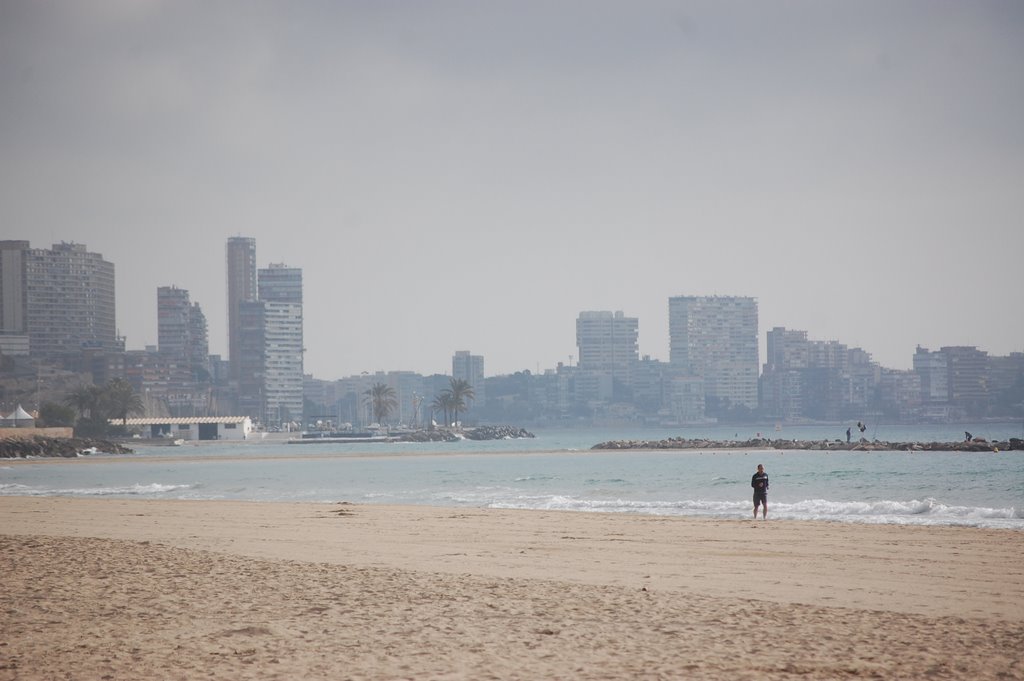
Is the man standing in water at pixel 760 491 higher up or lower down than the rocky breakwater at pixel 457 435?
higher up

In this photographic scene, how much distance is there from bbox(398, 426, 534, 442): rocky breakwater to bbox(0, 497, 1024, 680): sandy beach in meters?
153

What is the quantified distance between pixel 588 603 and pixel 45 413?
144134 millimetres

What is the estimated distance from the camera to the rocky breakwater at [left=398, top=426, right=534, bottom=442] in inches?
6767

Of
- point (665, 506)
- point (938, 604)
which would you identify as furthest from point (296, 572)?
point (665, 506)

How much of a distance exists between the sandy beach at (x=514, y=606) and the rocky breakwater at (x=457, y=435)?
15277cm

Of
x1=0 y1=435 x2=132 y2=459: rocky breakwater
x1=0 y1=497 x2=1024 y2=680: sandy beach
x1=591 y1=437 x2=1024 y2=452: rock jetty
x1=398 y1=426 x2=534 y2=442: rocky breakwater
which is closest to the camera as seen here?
x1=0 y1=497 x2=1024 y2=680: sandy beach

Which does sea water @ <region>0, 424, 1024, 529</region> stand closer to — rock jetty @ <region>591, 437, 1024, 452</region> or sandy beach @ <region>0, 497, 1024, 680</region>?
sandy beach @ <region>0, 497, 1024, 680</region>

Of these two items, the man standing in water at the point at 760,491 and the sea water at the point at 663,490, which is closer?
the man standing in water at the point at 760,491

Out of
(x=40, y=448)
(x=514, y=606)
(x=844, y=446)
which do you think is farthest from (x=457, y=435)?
(x=514, y=606)

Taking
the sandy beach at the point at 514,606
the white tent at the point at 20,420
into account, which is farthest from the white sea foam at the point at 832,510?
the white tent at the point at 20,420

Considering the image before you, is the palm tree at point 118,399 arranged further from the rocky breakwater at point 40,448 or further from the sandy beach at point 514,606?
the sandy beach at point 514,606

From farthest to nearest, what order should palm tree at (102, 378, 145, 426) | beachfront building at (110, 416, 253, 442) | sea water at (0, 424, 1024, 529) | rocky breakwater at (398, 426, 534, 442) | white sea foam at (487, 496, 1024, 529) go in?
rocky breakwater at (398, 426, 534, 442)
beachfront building at (110, 416, 253, 442)
palm tree at (102, 378, 145, 426)
sea water at (0, 424, 1024, 529)
white sea foam at (487, 496, 1024, 529)

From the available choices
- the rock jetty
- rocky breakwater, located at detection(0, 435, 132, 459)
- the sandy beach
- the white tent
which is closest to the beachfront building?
the white tent

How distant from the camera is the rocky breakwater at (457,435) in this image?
6767 inches
